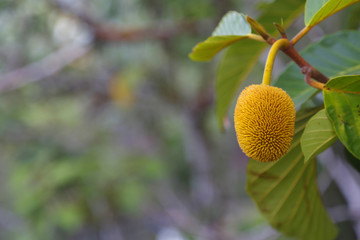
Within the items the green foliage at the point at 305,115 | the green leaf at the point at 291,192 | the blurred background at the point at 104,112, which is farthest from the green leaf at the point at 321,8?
the blurred background at the point at 104,112

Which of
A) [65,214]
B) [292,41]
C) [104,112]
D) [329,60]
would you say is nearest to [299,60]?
[292,41]

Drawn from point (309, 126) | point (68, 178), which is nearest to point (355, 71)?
point (309, 126)

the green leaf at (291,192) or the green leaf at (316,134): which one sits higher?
the green leaf at (316,134)

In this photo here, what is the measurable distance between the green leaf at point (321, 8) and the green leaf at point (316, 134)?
89 mm

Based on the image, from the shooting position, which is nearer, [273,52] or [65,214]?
[273,52]

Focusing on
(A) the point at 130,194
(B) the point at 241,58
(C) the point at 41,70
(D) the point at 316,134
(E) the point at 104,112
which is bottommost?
(A) the point at 130,194

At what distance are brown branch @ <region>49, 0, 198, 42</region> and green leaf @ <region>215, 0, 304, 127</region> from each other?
1698mm

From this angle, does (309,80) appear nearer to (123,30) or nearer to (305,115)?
(305,115)

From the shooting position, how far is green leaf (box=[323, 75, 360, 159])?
13.0 inches

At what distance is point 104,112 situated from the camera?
4324 mm

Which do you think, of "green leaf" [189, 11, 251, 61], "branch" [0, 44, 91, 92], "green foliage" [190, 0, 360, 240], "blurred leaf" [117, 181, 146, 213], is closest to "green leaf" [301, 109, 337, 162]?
"green foliage" [190, 0, 360, 240]

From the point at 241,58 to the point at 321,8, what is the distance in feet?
0.70

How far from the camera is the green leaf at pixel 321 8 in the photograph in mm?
330

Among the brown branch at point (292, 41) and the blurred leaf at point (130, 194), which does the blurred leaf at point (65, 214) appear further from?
the brown branch at point (292, 41)
